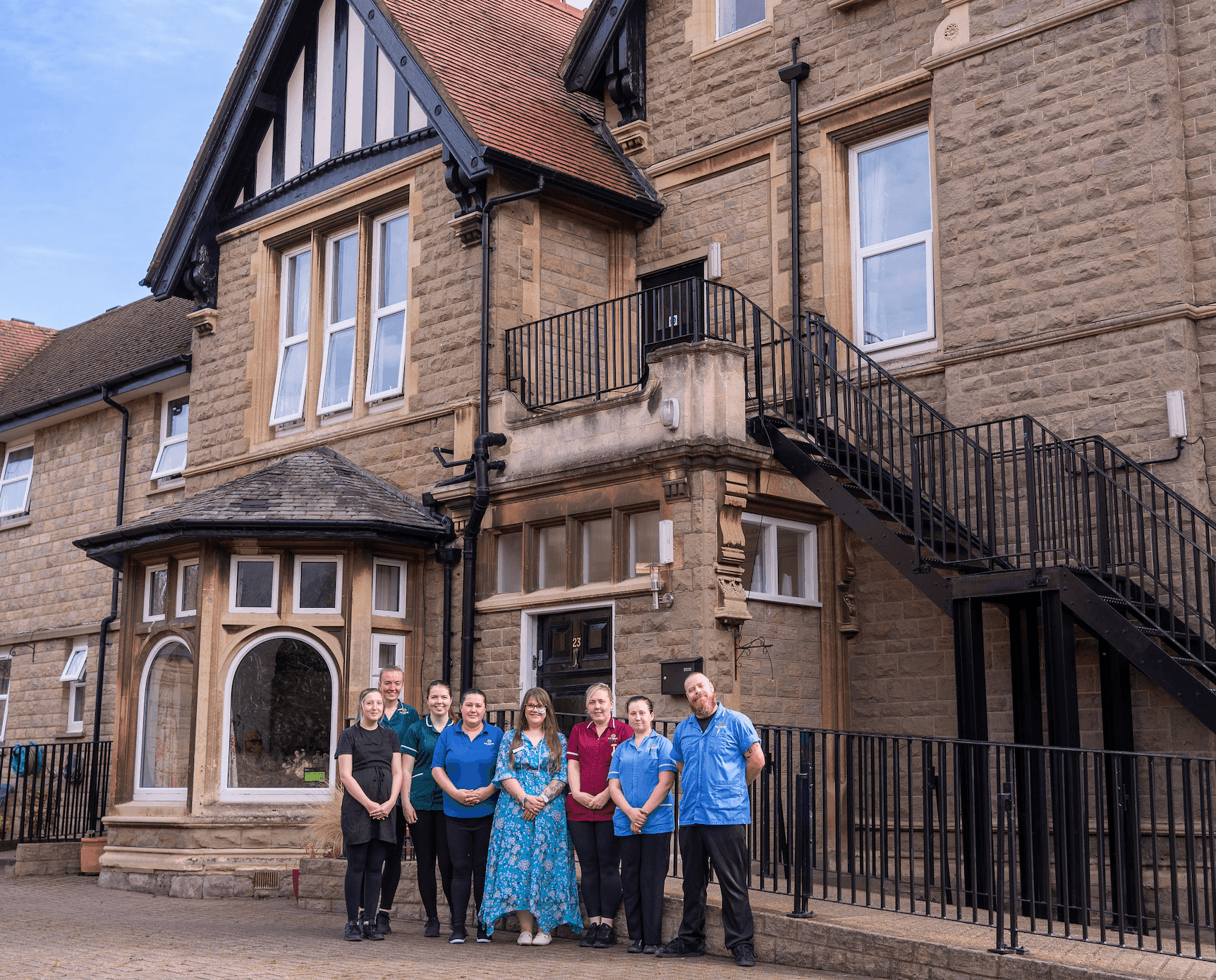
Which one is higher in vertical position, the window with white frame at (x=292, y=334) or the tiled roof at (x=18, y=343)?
the tiled roof at (x=18, y=343)

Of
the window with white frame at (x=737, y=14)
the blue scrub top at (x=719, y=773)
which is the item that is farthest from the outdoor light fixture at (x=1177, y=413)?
the window with white frame at (x=737, y=14)

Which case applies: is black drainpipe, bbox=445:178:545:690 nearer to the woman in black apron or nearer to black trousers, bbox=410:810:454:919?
black trousers, bbox=410:810:454:919

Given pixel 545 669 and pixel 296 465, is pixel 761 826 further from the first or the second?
pixel 296 465

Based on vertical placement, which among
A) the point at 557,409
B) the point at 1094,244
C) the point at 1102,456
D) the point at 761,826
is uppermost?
the point at 1094,244

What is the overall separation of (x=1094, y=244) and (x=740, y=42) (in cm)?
474

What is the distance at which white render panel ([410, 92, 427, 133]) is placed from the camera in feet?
48.8

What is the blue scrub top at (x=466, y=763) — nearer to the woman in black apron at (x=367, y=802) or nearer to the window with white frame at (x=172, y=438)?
the woman in black apron at (x=367, y=802)

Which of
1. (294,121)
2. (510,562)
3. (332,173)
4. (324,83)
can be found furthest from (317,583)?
(324,83)

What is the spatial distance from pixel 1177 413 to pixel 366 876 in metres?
6.78

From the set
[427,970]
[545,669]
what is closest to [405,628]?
[545,669]

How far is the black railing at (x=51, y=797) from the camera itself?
637 inches

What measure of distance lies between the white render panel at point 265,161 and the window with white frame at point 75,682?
7.50 metres

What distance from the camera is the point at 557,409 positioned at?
1327 centimetres

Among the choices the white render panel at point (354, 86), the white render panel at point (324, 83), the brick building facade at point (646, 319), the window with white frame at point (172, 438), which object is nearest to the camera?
the brick building facade at point (646, 319)
